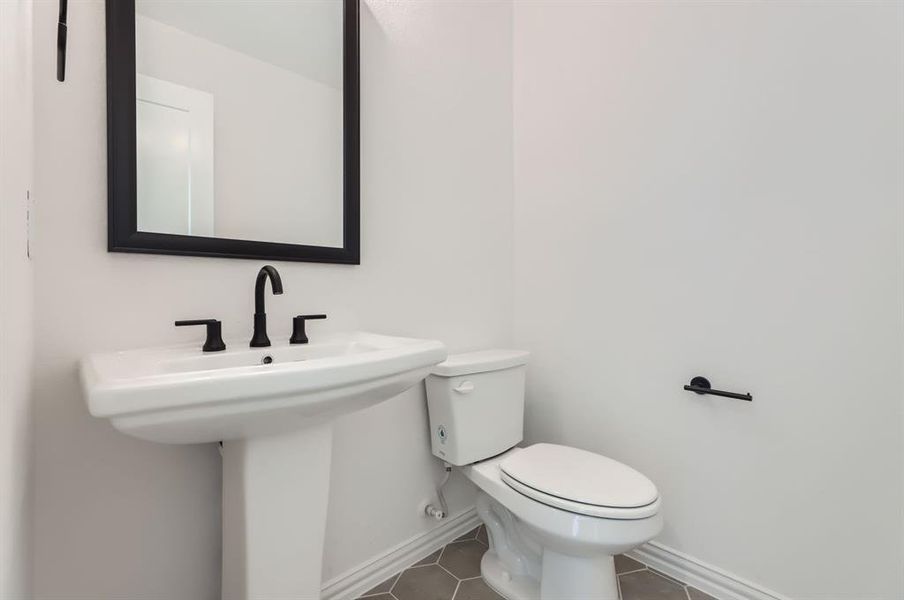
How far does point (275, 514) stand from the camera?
86 cm

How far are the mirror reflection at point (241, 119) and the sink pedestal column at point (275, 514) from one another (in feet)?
1.81

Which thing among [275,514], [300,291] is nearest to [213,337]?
[300,291]

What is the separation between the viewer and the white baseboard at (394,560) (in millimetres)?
1227

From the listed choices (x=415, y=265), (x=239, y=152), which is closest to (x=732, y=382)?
(x=415, y=265)

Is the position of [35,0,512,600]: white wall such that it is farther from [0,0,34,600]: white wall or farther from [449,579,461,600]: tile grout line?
[449,579,461,600]: tile grout line

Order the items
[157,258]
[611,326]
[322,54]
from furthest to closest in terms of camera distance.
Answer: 1. [611,326]
2. [322,54]
3. [157,258]

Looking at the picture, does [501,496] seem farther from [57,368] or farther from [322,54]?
[322,54]

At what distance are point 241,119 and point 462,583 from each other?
1523 mm

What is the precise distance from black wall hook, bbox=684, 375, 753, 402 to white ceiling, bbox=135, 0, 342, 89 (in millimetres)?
1412

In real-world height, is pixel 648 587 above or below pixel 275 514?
below

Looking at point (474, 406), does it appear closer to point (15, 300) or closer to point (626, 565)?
point (626, 565)

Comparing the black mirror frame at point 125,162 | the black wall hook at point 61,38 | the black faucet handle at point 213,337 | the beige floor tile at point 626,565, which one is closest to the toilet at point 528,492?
the beige floor tile at point 626,565

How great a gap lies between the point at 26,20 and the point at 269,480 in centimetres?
92

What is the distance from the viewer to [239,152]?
108cm
